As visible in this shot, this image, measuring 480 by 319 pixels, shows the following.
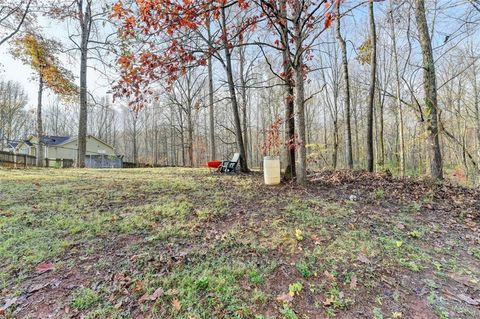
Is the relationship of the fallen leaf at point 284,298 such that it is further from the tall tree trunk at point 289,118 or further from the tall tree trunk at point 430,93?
the tall tree trunk at point 430,93

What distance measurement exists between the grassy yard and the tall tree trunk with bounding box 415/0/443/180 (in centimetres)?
168

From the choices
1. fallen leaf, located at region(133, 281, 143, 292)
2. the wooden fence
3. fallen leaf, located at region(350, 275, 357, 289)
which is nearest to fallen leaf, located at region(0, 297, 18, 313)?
fallen leaf, located at region(133, 281, 143, 292)

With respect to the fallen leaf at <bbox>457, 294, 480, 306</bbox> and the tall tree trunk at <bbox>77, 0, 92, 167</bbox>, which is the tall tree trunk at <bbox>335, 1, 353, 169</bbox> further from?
the tall tree trunk at <bbox>77, 0, 92, 167</bbox>

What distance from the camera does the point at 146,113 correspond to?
31.2m

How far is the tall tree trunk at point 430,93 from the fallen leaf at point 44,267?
6.72 m

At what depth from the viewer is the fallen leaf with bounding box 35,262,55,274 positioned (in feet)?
7.04

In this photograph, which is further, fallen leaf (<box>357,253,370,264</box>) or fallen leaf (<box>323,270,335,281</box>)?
fallen leaf (<box>357,253,370,264</box>)

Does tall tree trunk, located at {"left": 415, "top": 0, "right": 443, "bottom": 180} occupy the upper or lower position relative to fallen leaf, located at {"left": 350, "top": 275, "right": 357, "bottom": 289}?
upper

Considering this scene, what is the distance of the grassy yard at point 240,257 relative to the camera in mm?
Result: 1824

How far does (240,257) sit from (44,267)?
1.75m

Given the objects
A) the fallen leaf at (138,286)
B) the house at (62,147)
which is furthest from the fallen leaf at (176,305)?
the house at (62,147)

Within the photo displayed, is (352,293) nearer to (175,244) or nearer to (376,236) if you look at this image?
(376,236)

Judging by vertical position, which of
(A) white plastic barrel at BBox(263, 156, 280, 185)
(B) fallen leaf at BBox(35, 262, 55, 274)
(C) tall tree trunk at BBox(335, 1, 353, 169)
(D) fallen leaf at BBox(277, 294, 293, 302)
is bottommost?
(D) fallen leaf at BBox(277, 294, 293, 302)

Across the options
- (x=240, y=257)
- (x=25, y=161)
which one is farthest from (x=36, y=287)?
(x=25, y=161)
